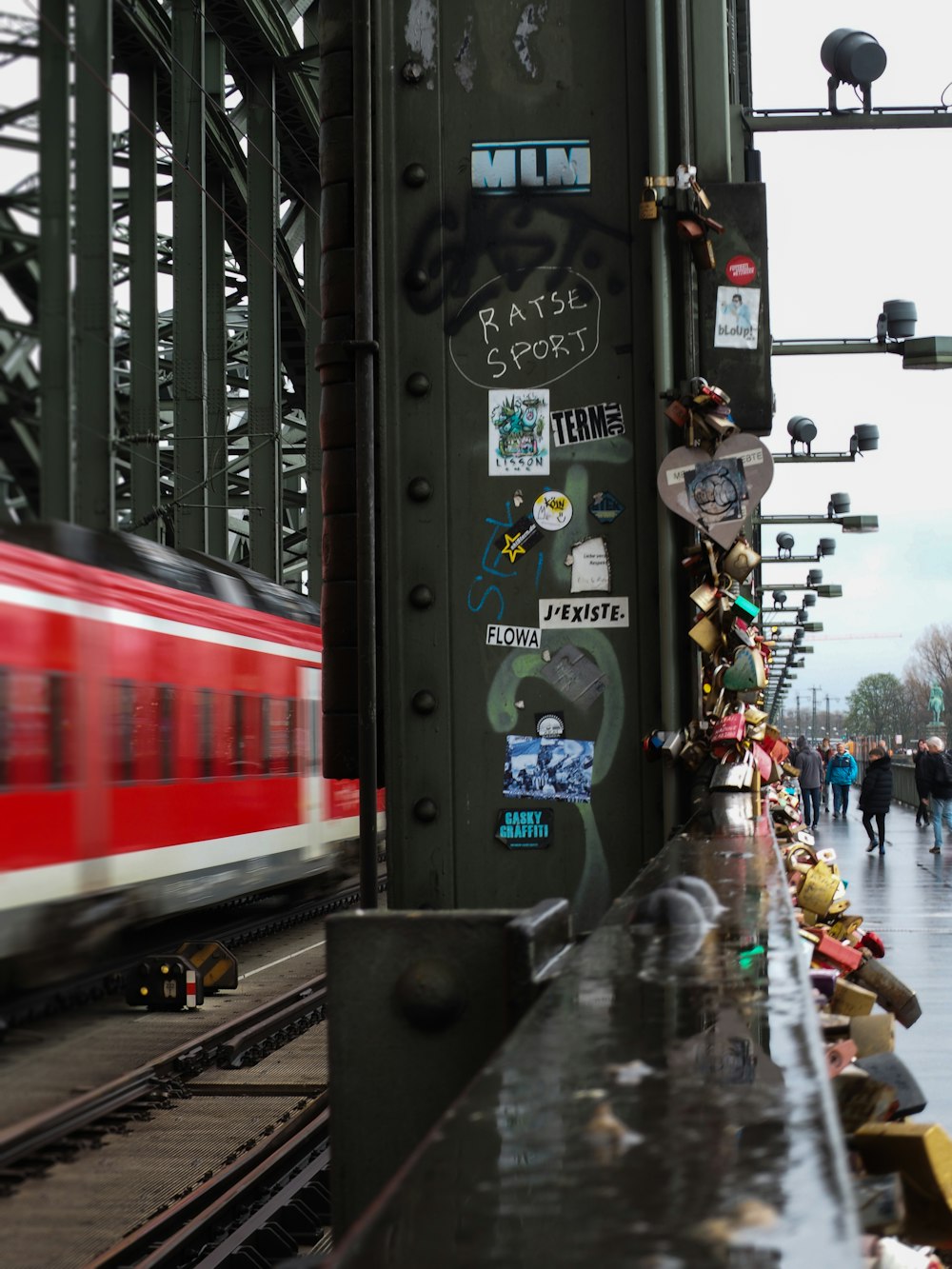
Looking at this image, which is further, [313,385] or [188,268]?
[313,385]

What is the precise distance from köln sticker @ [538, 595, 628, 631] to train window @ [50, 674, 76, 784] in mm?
1550

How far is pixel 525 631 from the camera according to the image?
4820 millimetres

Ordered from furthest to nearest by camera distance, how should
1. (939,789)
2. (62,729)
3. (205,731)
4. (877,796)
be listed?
(877,796)
(939,789)
(205,731)
(62,729)

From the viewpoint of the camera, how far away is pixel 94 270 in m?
1.91

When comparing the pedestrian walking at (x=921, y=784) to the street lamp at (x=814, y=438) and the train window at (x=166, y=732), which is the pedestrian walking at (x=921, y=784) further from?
the train window at (x=166, y=732)

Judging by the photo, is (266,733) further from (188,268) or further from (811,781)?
(811,781)

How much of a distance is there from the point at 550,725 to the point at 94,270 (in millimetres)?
3045

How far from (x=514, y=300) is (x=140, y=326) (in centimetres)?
286

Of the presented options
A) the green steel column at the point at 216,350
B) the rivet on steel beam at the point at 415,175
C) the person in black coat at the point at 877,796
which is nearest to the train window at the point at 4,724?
the green steel column at the point at 216,350

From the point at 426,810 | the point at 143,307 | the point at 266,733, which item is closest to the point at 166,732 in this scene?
the point at 426,810

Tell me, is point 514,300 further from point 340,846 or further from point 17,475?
point 340,846

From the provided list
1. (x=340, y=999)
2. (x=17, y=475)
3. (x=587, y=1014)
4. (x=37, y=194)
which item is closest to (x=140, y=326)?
(x=37, y=194)

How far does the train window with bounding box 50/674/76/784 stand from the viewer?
2801 mm

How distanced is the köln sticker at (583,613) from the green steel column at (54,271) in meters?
3.02
